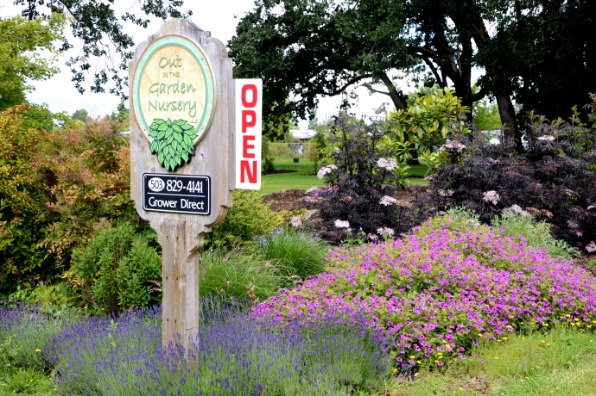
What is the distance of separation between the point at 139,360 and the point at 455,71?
24.4m

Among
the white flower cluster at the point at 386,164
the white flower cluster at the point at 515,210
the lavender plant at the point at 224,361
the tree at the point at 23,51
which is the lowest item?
the lavender plant at the point at 224,361

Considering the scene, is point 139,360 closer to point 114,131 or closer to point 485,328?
point 485,328

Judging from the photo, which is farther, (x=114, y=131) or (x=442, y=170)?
(x=442, y=170)

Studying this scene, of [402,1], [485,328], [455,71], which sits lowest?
[485,328]

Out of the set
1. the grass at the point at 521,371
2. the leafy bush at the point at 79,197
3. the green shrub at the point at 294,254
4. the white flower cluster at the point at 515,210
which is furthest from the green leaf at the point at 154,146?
the white flower cluster at the point at 515,210

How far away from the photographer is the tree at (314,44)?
20875 millimetres

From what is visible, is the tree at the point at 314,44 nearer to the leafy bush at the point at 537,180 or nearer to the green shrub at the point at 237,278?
the leafy bush at the point at 537,180

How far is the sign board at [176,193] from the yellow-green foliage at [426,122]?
25.4 feet

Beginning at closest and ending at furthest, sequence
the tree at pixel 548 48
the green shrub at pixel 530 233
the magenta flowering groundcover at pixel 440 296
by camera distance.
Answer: the magenta flowering groundcover at pixel 440 296 < the green shrub at pixel 530 233 < the tree at pixel 548 48

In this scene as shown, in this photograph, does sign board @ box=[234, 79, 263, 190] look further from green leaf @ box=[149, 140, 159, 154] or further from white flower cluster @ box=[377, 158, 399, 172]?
white flower cluster @ box=[377, 158, 399, 172]

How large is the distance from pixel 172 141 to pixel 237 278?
2132 mm

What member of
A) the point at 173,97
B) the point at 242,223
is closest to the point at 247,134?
the point at 173,97

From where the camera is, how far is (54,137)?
7.88m

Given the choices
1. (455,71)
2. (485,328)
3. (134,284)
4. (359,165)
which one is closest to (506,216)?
(359,165)
